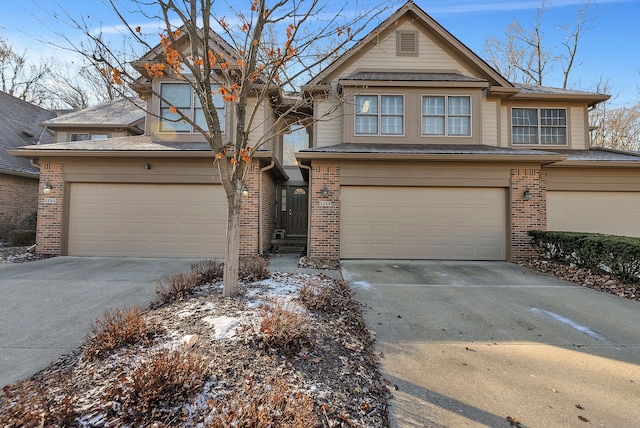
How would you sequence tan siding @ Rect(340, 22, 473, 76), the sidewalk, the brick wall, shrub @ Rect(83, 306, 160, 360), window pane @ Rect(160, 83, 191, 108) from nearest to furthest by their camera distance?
shrub @ Rect(83, 306, 160, 360) → the sidewalk → window pane @ Rect(160, 83, 191, 108) → tan siding @ Rect(340, 22, 473, 76) → the brick wall

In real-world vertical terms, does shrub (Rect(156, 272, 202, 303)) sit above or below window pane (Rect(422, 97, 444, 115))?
below

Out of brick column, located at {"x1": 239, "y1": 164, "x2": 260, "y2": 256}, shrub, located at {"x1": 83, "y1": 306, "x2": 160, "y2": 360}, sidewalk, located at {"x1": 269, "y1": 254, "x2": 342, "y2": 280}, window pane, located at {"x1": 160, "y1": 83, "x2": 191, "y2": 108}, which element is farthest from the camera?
window pane, located at {"x1": 160, "y1": 83, "x2": 191, "y2": 108}

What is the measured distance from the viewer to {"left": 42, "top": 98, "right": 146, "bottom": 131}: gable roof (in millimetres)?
12641

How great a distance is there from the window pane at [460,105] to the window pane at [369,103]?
2.37m

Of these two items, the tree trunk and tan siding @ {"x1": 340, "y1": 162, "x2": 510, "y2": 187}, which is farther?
tan siding @ {"x1": 340, "y1": 162, "x2": 510, "y2": 187}

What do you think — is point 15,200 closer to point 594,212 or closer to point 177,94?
point 177,94

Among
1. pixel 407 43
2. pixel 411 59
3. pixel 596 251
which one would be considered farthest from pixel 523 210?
pixel 407 43

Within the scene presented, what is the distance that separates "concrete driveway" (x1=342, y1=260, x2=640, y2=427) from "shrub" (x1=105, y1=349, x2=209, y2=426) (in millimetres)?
1504

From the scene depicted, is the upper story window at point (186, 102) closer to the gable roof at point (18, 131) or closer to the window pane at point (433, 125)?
the window pane at point (433, 125)

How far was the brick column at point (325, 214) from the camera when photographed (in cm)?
862

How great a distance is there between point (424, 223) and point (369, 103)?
4079mm

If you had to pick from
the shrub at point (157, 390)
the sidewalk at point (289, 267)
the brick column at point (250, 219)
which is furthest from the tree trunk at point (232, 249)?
the brick column at point (250, 219)

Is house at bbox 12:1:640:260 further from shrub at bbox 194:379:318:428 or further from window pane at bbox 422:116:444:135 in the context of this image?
shrub at bbox 194:379:318:428

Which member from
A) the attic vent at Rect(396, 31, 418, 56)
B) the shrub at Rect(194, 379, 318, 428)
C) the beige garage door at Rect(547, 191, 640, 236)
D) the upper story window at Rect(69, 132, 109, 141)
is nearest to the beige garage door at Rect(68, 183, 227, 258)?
the upper story window at Rect(69, 132, 109, 141)
